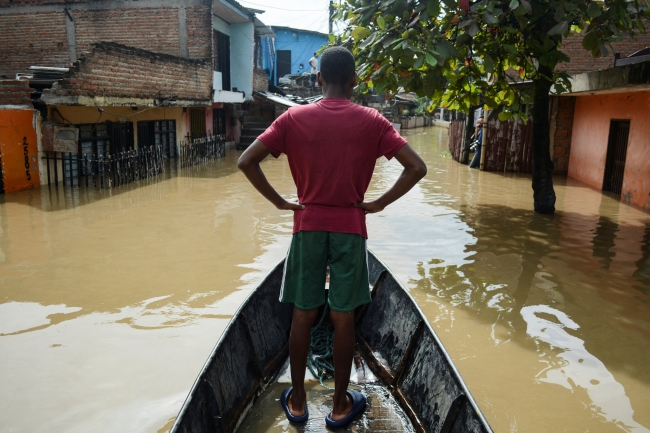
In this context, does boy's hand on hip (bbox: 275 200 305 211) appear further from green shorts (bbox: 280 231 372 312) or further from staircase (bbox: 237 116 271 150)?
staircase (bbox: 237 116 271 150)

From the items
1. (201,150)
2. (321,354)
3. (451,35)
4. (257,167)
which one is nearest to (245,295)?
(321,354)

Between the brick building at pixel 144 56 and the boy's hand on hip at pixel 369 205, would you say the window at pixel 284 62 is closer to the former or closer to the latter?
the brick building at pixel 144 56

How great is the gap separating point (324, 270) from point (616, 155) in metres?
11.9

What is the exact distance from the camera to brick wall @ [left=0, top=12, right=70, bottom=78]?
18.3 metres

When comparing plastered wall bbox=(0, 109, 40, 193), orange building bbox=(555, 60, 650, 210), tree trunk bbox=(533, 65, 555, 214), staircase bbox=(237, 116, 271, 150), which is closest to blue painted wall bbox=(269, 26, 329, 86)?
staircase bbox=(237, 116, 271, 150)

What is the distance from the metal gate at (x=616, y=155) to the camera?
12.0m

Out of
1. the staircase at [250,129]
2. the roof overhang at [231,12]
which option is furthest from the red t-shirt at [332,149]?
the staircase at [250,129]

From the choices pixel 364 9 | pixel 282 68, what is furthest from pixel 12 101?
pixel 282 68

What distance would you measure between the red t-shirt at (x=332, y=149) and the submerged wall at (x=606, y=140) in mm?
9829

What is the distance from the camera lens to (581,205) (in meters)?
11.3

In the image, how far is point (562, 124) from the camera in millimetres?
15094

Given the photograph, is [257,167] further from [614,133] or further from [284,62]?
[284,62]

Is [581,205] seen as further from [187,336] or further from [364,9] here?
[187,336]

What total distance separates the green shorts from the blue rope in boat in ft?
2.82
